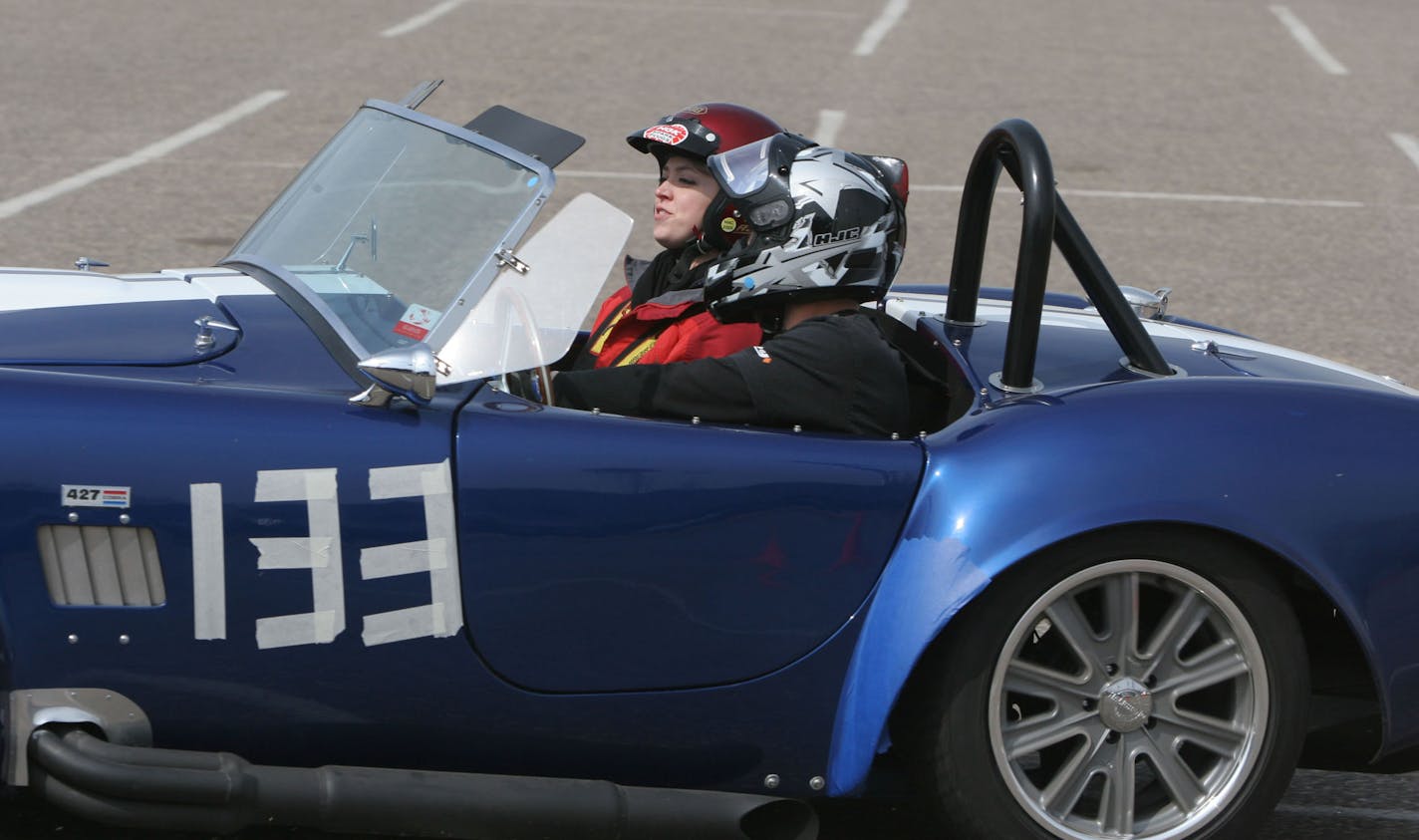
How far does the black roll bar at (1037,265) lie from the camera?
129 inches

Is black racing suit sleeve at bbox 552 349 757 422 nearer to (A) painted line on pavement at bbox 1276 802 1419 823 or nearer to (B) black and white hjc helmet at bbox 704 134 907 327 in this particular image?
(B) black and white hjc helmet at bbox 704 134 907 327

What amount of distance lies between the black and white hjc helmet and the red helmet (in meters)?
0.25

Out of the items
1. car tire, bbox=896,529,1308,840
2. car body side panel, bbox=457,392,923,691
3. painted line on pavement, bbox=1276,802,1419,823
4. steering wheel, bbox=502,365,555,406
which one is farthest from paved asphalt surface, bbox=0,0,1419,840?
steering wheel, bbox=502,365,555,406

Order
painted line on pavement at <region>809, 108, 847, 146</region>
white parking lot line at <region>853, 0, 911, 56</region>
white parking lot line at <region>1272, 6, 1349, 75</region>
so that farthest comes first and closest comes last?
white parking lot line at <region>1272, 6, 1349, 75</region>
white parking lot line at <region>853, 0, 911, 56</region>
painted line on pavement at <region>809, 108, 847, 146</region>

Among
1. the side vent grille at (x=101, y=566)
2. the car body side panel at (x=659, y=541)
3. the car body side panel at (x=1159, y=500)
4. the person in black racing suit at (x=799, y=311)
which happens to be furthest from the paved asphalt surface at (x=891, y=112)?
the side vent grille at (x=101, y=566)

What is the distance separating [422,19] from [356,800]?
12.6 meters

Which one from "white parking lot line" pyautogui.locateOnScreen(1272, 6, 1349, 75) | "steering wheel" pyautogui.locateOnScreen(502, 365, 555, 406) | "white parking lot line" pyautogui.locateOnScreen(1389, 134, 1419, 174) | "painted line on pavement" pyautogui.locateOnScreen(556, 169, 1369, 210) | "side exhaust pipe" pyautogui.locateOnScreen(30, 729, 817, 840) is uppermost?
"steering wheel" pyautogui.locateOnScreen(502, 365, 555, 406)

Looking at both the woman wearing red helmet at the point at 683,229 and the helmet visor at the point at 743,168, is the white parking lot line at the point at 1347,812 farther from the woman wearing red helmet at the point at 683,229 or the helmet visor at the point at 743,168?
the helmet visor at the point at 743,168

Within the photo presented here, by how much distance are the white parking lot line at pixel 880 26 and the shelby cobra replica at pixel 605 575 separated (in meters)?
11.3

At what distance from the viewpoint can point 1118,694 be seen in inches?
127

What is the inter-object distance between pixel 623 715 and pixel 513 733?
19cm

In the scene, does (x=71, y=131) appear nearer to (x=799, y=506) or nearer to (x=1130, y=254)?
(x=1130, y=254)

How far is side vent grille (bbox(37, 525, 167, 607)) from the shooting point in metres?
2.83

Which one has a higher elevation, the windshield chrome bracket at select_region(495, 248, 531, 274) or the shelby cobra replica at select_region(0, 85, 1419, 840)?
the windshield chrome bracket at select_region(495, 248, 531, 274)
